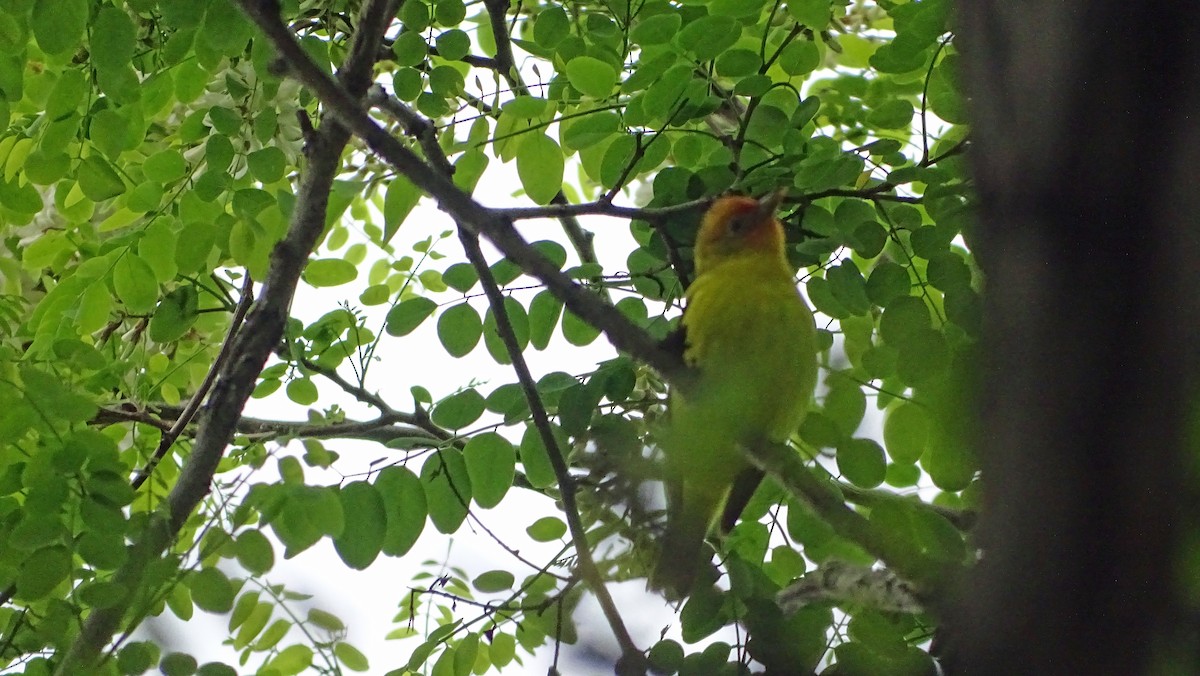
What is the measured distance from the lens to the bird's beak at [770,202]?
3.10 meters

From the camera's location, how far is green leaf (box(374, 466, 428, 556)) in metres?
2.54

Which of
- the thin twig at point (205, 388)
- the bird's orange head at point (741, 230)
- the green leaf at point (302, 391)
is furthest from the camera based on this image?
the bird's orange head at point (741, 230)

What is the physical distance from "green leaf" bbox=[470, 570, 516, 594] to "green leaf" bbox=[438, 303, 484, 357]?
2.19ft

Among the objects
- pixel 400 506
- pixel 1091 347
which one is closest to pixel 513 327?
pixel 400 506

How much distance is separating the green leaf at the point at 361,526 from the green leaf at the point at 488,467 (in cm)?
27

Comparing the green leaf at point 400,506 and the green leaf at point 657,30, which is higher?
the green leaf at point 657,30

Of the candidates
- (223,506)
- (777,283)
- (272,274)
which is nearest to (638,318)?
(777,283)

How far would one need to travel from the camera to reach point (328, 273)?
11.8 feet

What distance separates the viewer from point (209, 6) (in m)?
2.77

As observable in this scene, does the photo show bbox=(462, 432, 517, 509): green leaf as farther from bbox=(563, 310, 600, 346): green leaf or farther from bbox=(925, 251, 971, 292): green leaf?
bbox=(925, 251, 971, 292): green leaf

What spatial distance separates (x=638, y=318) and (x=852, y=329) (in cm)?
66

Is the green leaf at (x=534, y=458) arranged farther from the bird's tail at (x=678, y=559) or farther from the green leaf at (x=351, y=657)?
the green leaf at (x=351, y=657)

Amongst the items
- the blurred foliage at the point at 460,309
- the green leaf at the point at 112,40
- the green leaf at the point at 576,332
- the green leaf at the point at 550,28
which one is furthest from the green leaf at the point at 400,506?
the green leaf at the point at 550,28

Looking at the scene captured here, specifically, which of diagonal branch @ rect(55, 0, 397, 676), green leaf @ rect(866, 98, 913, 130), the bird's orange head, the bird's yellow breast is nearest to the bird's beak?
the bird's orange head
